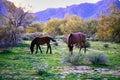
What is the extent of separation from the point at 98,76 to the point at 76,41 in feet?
37.6

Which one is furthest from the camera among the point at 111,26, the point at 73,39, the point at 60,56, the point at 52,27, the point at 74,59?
the point at 52,27

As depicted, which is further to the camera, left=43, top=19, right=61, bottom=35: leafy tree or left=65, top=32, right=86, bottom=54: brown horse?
left=43, top=19, right=61, bottom=35: leafy tree

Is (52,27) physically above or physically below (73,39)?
below

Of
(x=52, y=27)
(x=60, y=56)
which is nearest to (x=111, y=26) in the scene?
(x=60, y=56)

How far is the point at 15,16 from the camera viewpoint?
54312mm

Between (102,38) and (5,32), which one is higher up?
(5,32)

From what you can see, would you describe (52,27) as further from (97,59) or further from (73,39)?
(97,59)

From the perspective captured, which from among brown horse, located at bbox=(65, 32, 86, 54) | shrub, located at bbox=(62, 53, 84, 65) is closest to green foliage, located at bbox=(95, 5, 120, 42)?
brown horse, located at bbox=(65, 32, 86, 54)

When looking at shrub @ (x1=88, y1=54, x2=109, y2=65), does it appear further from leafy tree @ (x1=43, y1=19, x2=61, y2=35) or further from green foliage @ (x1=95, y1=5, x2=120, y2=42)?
leafy tree @ (x1=43, y1=19, x2=61, y2=35)

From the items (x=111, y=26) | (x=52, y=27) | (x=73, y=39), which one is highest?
(x=73, y=39)

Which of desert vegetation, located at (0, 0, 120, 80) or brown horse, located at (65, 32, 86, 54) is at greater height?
brown horse, located at (65, 32, 86, 54)

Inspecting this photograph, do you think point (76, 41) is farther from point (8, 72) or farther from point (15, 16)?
point (15, 16)

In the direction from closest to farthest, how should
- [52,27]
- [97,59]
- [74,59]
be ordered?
[74,59]
[97,59]
[52,27]

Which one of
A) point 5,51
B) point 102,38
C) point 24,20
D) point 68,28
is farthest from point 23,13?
point 5,51
